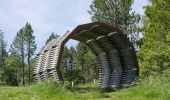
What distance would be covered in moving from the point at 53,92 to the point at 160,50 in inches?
Result: 758

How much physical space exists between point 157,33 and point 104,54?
25.4ft

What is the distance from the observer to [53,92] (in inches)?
554

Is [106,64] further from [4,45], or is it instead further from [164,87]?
[4,45]

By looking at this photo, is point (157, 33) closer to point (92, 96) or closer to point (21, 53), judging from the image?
point (92, 96)

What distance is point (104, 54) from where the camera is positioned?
27484 millimetres

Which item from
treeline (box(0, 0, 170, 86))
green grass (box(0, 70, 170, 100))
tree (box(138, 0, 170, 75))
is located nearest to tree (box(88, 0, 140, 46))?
treeline (box(0, 0, 170, 86))

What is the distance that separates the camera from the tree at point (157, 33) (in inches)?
1253

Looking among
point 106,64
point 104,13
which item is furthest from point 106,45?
point 104,13

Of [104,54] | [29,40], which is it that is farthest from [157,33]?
[29,40]

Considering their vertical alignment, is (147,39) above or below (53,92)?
above

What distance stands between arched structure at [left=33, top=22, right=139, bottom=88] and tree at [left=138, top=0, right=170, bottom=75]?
5.24 metres

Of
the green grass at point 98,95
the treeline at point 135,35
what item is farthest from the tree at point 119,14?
the green grass at point 98,95

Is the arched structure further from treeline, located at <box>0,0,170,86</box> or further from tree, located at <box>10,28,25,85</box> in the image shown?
tree, located at <box>10,28,25,85</box>

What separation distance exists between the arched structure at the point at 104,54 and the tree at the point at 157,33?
524 cm
